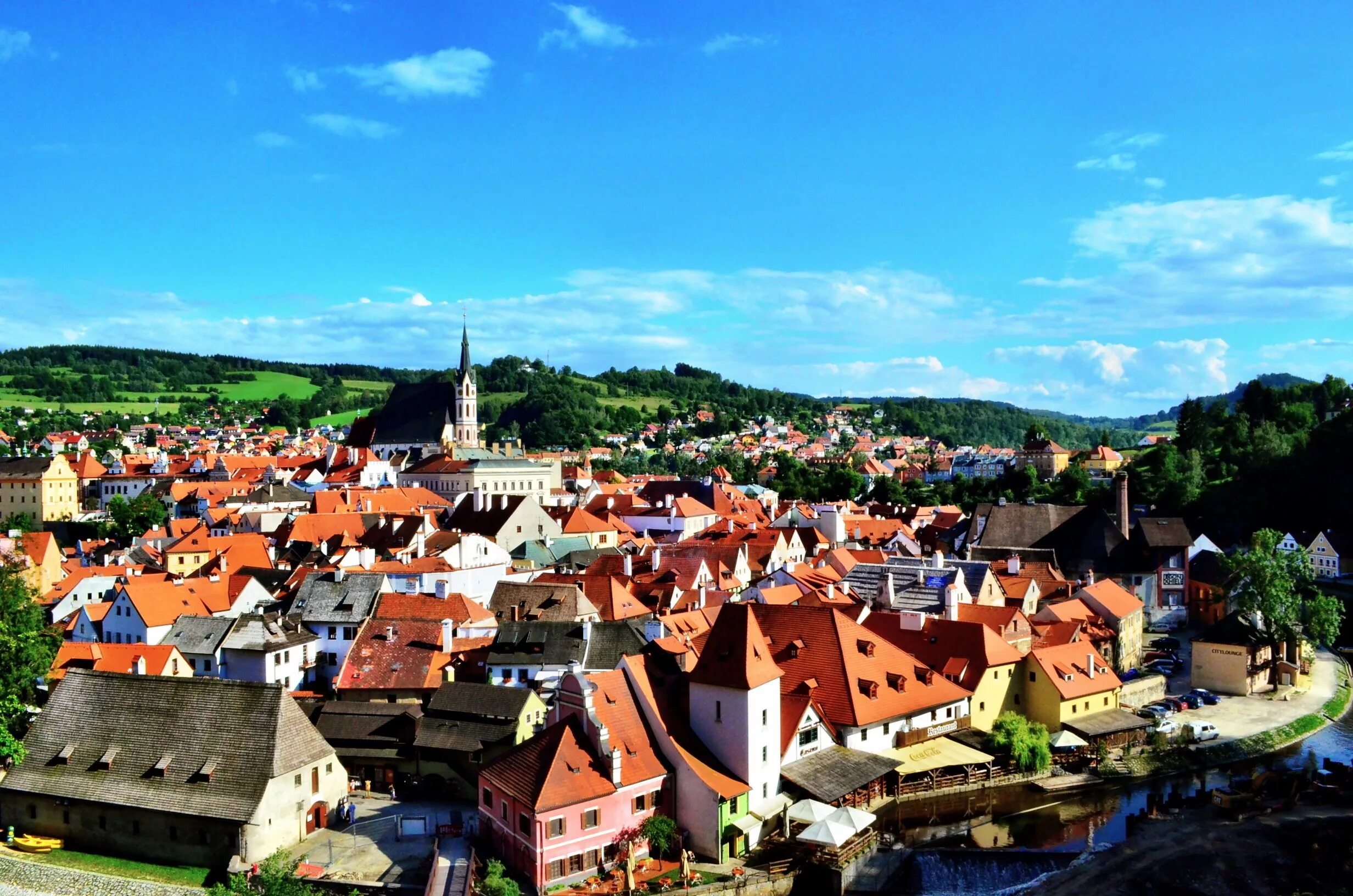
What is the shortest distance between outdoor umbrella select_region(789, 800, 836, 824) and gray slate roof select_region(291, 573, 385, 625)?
24051 millimetres

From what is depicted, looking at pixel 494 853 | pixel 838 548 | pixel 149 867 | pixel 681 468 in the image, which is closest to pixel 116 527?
pixel 838 548

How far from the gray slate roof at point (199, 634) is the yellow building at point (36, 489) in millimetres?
70390

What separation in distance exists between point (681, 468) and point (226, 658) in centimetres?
13788

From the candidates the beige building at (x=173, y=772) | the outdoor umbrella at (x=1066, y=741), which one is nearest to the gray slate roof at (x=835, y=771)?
the outdoor umbrella at (x=1066, y=741)

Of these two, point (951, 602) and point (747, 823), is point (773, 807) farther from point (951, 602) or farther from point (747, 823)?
point (951, 602)

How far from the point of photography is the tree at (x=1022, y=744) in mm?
39375

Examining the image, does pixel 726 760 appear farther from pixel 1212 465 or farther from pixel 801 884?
pixel 1212 465

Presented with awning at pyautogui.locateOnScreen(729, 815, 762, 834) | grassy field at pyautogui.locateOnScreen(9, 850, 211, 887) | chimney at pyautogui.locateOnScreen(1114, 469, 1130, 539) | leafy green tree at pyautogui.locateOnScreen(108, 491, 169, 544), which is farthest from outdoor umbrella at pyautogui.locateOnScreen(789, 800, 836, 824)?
leafy green tree at pyautogui.locateOnScreen(108, 491, 169, 544)

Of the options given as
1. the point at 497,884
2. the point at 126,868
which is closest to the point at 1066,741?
the point at 497,884

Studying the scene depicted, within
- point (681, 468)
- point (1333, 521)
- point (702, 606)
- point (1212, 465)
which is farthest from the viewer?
point (681, 468)

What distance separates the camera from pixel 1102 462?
156125 millimetres

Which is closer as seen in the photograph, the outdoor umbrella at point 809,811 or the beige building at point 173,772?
the beige building at point 173,772

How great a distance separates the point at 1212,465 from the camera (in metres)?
122

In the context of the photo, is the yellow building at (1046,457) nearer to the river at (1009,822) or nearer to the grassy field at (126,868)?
the river at (1009,822)
